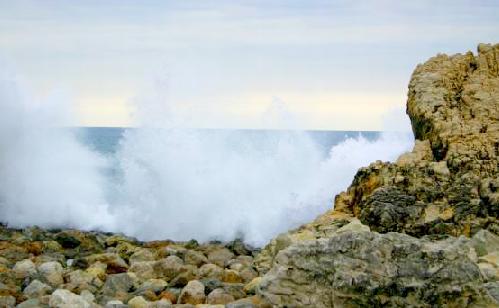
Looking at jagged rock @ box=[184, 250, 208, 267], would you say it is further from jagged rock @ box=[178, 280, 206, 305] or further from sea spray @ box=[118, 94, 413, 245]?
sea spray @ box=[118, 94, 413, 245]

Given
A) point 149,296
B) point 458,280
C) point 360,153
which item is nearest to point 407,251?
point 458,280

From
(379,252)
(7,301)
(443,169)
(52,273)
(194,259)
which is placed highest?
(443,169)

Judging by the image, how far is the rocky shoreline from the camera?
246 inches

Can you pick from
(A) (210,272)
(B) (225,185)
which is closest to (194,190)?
(B) (225,185)

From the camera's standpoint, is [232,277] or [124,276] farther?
[232,277]

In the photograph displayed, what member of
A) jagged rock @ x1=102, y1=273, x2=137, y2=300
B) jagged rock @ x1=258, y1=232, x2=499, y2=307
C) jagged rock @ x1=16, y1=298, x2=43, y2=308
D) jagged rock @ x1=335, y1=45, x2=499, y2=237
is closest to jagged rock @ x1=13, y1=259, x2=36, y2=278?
jagged rock @ x1=102, y1=273, x2=137, y2=300

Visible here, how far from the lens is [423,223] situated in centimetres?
859

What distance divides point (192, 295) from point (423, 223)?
8.63ft

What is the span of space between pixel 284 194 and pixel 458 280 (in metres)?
15.9

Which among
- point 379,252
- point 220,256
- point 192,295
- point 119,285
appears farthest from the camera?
point 220,256

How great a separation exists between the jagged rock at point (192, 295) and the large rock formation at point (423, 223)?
2.93 ft

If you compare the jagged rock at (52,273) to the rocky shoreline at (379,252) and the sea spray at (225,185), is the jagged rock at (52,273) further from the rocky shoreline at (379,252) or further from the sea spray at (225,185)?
the sea spray at (225,185)

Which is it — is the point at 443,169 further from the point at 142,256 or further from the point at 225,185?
the point at 225,185

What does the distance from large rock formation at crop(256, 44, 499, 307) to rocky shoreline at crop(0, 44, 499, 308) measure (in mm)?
11
